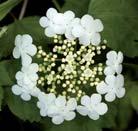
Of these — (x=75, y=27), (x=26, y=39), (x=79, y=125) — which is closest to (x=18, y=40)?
(x=26, y=39)

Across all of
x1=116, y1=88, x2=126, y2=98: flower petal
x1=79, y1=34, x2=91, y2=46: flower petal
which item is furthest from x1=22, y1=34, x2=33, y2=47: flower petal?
x1=116, y1=88, x2=126, y2=98: flower petal

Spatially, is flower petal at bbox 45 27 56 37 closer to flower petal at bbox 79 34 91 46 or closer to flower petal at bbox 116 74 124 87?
flower petal at bbox 79 34 91 46

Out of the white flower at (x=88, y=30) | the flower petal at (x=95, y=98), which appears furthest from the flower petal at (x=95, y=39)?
the flower petal at (x=95, y=98)

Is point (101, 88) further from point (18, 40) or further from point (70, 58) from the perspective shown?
point (18, 40)

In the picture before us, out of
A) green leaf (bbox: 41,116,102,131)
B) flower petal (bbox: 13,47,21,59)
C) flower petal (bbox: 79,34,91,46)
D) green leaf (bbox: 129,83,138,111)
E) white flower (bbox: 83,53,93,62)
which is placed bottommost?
green leaf (bbox: 129,83,138,111)

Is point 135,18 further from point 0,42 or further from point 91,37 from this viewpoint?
point 0,42

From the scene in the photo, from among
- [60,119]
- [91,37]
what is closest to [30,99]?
[60,119]
